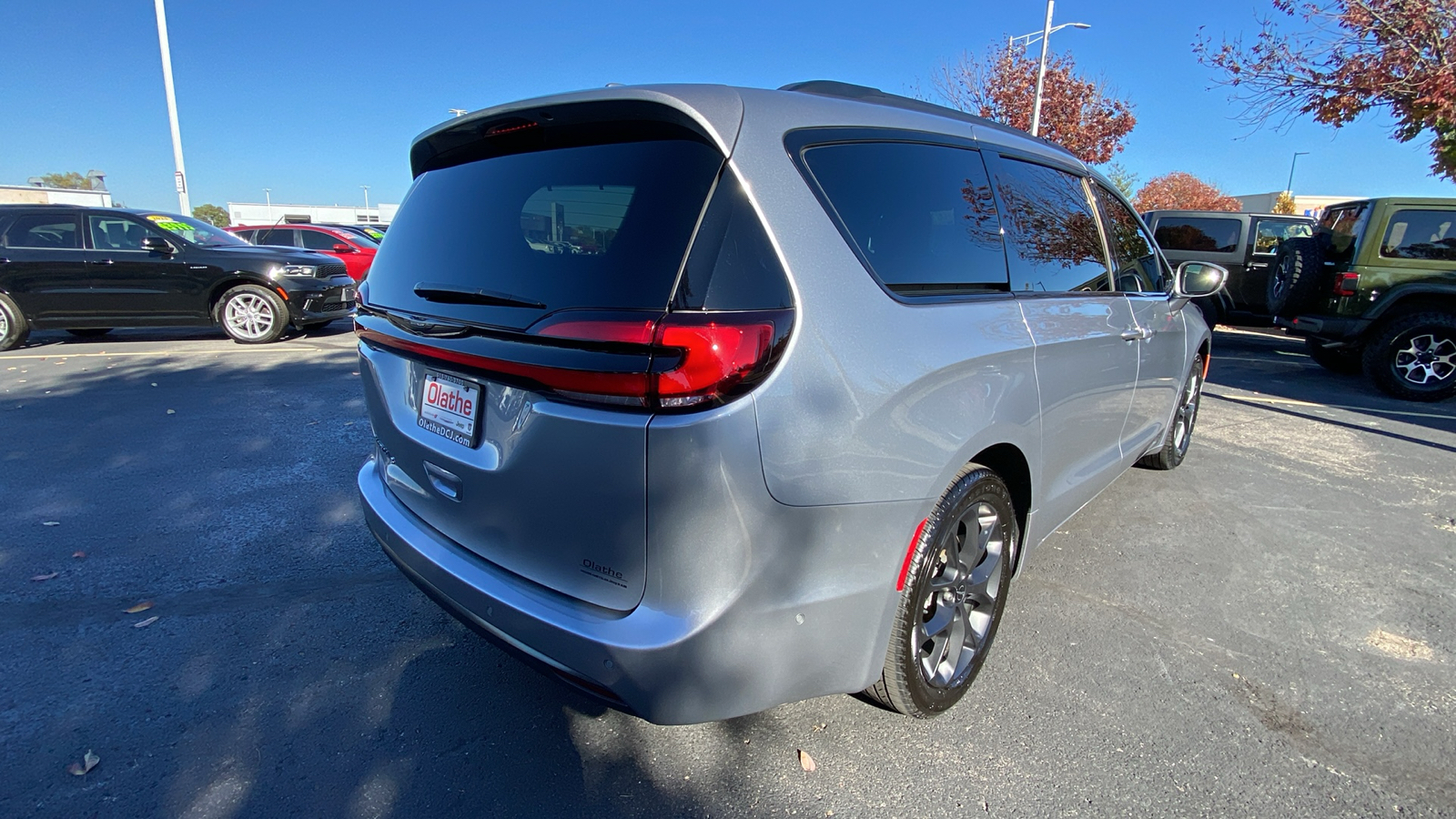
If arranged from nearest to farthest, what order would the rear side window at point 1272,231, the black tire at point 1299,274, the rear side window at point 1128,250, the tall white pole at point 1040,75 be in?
the rear side window at point 1128,250 < the black tire at point 1299,274 < the rear side window at point 1272,231 < the tall white pole at point 1040,75

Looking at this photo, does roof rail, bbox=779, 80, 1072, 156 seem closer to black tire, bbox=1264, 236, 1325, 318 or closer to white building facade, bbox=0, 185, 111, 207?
black tire, bbox=1264, 236, 1325, 318

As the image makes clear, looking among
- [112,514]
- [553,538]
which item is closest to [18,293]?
[112,514]

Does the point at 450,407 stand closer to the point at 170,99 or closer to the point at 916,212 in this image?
the point at 916,212

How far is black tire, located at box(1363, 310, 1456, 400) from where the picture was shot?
6.98 m

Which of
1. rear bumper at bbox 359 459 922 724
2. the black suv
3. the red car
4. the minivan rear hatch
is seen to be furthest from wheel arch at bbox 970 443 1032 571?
the red car

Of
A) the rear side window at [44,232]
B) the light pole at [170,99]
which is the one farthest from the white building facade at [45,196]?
the rear side window at [44,232]

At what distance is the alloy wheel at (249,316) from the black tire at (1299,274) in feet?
38.6

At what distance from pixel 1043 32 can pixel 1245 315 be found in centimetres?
1322

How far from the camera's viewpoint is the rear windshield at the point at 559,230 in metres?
1.63

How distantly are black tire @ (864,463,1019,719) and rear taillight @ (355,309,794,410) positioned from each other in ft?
2.54

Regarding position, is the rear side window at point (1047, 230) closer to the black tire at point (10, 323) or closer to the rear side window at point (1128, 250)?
the rear side window at point (1128, 250)

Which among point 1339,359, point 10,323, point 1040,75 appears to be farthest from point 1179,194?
point 10,323

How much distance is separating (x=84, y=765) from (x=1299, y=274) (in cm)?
982

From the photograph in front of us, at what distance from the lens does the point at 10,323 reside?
28.5ft
